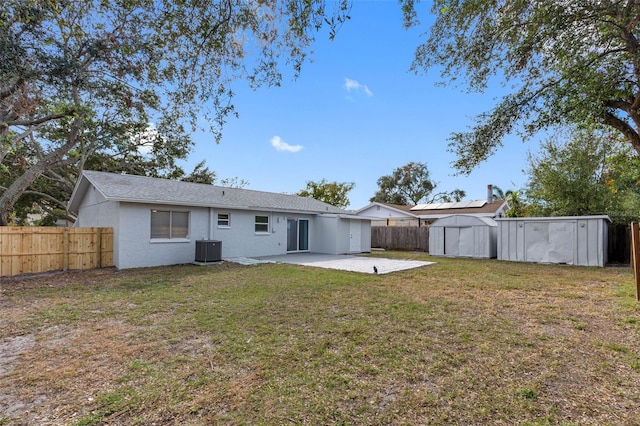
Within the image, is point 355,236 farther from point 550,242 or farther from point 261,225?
point 550,242

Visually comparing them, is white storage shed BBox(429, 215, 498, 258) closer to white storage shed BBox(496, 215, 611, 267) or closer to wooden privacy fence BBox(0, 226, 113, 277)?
white storage shed BBox(496, 215, 611, 267)

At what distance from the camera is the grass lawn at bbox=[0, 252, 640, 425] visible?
9.21 ft

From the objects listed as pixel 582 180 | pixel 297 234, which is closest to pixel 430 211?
pixel 582 180

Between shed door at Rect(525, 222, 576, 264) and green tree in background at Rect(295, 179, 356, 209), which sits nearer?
shed door at Rect(525, 222, 576, 264)

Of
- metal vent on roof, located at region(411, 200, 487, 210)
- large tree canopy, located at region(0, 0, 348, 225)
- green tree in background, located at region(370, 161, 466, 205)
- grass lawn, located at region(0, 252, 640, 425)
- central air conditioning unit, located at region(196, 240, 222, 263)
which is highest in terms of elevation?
green tree in background, located at region(370, 161, 466, 205)

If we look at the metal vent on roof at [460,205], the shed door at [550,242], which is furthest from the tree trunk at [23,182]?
the metal vent on roof at [460,205]

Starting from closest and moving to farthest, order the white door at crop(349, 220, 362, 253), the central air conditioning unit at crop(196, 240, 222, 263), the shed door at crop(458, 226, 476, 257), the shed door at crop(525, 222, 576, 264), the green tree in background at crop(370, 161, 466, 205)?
1. the central air conditioning unit at crop(196, 240, 222, 263)
2. the shed door at crop(525, 222, 576, 264)
3. the shed door at crop(458, 226, 476, 257)
4. the white door at crop(349, 220, 362, 253)
5. the green tree in background at crop(370, 161, 466, 205)

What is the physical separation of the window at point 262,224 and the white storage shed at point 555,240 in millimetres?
11623

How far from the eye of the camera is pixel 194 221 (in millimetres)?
13102

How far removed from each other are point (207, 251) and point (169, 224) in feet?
6.07

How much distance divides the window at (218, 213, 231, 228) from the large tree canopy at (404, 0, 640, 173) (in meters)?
10.6

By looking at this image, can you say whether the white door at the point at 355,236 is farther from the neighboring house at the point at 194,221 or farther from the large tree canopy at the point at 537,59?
the large tree canopy at the point at 537,59

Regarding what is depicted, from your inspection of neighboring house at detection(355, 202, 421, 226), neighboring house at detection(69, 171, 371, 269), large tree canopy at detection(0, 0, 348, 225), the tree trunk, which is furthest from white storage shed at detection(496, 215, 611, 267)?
the tree trunk

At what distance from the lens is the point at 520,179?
63.6ft
